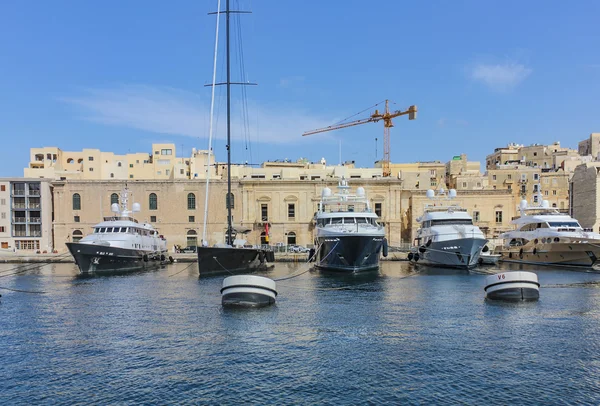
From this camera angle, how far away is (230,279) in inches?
1102

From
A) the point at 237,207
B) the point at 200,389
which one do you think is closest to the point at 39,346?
the point at 200,389

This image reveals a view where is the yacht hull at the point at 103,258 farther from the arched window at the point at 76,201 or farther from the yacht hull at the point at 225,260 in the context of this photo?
the arched window at the point at 76,201

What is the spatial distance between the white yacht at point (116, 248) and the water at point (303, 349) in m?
15.1

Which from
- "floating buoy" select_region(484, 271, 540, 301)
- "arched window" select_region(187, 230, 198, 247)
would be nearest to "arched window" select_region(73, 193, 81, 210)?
"arched window" select_region(187, 230, 198, 247)

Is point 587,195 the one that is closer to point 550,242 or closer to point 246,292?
point 550,242

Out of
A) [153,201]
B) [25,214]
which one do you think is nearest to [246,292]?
[153,201]

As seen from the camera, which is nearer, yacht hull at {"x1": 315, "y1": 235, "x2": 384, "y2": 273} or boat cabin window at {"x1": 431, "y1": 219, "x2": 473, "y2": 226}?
yacht hull at {"x1": 315, "y1": 235, "x2": 384, "y2": 273}

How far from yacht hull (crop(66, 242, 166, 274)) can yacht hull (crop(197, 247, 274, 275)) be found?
999 centimetres

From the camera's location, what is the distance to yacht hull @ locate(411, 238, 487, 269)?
49969mm

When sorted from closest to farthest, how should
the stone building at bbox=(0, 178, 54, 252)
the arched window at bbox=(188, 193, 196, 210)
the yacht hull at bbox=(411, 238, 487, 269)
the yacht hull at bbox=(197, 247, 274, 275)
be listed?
the yacht hull at bbox=(197, 247, 274, 275), the yacht hull at bbox=(411, 238, 487, 269), the stone building at bbox=(0, 178, 54, 252), the arched window at bbox=(188, 193, 196, 210)

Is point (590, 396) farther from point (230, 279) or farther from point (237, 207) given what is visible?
point (237, 207)

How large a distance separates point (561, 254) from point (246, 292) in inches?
1494

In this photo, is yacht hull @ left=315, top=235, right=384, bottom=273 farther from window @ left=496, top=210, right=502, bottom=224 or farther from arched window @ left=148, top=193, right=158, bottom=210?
window @ left=496, top=210, right=502, bottom=224

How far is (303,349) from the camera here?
64.5 ft
